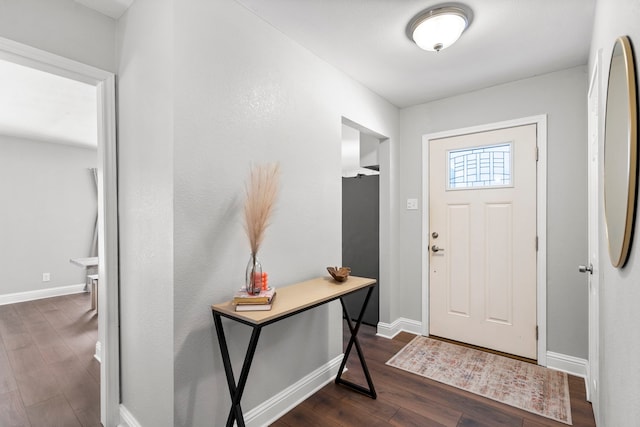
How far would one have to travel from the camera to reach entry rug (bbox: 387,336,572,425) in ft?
6.88

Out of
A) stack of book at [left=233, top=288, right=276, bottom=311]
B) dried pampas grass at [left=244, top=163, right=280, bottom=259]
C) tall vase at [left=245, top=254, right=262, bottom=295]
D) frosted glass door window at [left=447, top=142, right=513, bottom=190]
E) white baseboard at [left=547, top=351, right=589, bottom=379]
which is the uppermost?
frosted glass door window at [left=447, top=142, right=513, bottom=190]

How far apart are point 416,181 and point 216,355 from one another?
253cm

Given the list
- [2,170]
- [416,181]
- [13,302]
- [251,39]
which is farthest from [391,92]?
[13,302]

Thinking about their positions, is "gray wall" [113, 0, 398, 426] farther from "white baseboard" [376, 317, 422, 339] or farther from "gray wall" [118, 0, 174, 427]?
"white baseboard" [376, 317, 422, 339]

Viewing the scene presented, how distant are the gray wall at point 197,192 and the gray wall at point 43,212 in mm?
4366

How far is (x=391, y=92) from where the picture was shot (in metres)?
3.02

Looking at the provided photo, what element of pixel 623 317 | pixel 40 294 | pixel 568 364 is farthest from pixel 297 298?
pixel 40 294

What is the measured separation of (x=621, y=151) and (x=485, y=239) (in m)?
2.14

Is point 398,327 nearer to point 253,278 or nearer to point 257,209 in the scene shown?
point 253,278

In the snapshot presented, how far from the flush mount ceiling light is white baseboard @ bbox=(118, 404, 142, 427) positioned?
9.09 ft

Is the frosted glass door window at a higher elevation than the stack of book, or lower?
higher

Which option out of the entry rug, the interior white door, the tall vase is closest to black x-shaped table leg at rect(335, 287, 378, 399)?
the entry rug

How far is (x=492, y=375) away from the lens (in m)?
2.44

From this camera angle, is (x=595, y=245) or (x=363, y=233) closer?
(x=595, y=245)
